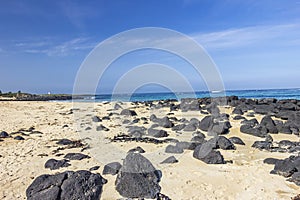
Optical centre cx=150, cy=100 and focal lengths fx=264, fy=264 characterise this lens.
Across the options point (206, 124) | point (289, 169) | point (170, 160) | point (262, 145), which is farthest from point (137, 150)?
point (206, 124)

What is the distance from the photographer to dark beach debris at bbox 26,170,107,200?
15.9 ft

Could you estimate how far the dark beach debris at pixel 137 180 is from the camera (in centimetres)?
514

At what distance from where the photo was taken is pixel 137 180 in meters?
5.32

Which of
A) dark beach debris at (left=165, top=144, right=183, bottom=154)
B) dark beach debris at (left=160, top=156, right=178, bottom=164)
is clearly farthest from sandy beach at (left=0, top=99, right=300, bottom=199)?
dark beach debris at (left=165, top=144, right=183, bottom=154)

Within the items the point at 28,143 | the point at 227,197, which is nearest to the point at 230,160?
the point at 227,197

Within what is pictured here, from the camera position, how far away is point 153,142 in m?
10.0

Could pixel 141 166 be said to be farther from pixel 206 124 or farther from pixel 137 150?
pixel 206 124

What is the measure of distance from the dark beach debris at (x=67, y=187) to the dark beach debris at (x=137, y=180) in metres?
0.48

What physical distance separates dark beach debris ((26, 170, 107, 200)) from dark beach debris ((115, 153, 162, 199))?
1.58ft

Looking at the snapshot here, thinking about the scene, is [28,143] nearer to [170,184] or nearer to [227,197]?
[170,184]

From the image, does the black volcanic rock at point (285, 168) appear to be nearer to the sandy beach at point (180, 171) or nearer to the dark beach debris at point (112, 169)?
the sandy beach at point (180, 171)

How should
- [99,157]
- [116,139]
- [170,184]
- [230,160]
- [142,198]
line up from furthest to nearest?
[116,139], [99,157], [230,160], [170,184], [142,198]

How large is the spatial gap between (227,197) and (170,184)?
1.21 meters

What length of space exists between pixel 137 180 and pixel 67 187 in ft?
4.42
